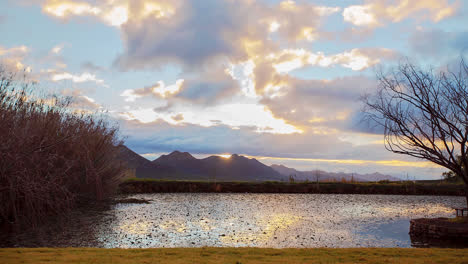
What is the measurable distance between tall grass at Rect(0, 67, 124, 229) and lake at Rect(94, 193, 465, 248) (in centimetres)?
203

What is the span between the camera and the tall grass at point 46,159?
10836 mm

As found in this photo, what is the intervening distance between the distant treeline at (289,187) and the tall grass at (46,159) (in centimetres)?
968

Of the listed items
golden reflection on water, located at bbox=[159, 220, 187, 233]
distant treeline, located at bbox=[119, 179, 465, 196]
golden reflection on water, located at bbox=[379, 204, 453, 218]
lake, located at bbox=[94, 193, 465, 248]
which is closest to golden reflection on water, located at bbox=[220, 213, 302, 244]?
lake, located at bbox=[94, 193, 465, 248]

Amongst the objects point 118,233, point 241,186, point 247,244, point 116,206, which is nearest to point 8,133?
point 118,233

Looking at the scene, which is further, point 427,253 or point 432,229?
point 432,229

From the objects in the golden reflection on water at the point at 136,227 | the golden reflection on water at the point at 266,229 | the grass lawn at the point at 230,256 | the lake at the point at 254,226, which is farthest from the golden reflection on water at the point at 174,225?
the grass lawn at the point at 230,256

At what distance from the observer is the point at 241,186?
33.3m

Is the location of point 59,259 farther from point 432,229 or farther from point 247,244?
point 432,229

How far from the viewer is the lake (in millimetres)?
11667

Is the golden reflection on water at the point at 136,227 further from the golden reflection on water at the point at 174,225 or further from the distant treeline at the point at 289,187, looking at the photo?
the distant treeline at the point at 289,187

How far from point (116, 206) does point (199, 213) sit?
6.04m

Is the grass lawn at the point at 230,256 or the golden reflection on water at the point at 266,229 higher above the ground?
the grass lawn at the point at 230,256

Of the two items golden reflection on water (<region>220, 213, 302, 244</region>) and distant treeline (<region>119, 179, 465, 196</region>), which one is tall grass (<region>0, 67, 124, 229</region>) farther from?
distant treeline (<region>119, 179, 465, 196</region>)

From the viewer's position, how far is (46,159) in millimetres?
11062
